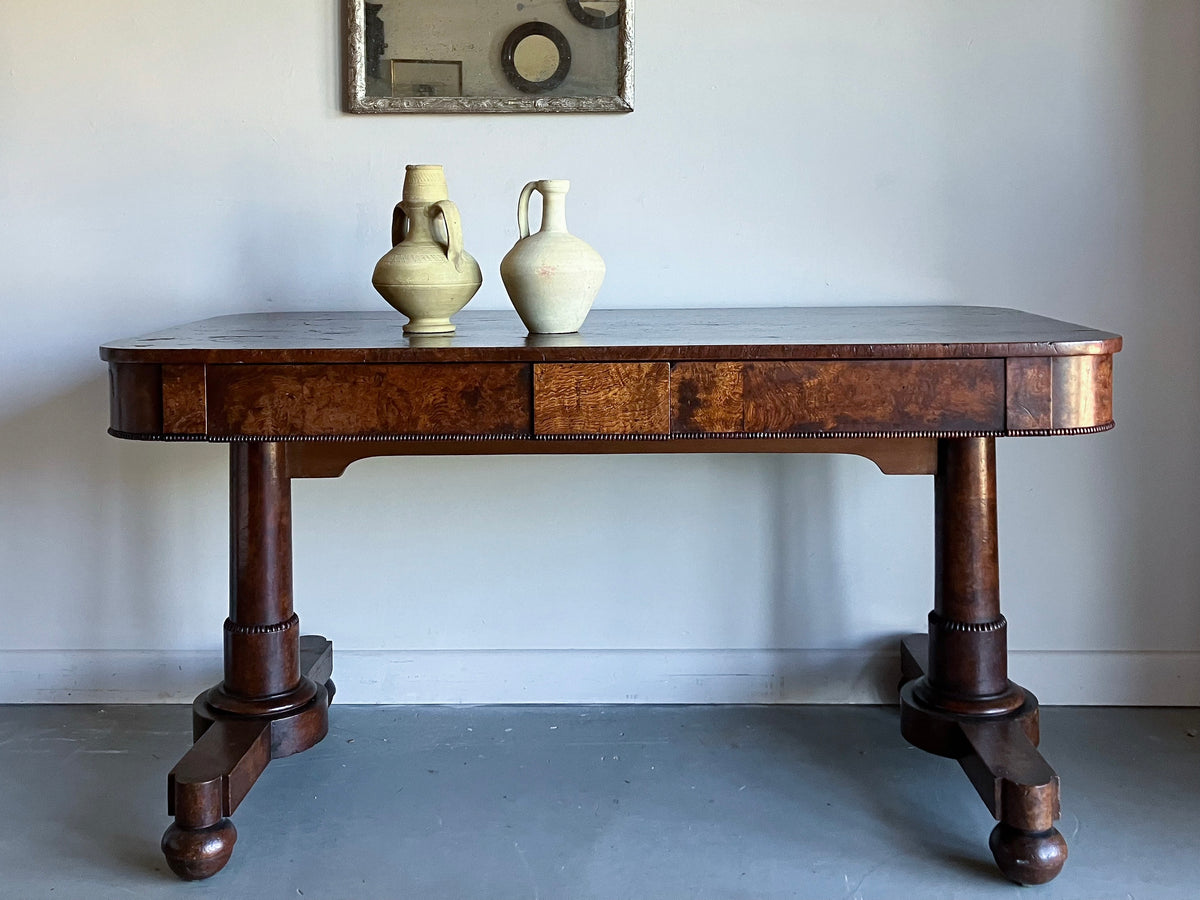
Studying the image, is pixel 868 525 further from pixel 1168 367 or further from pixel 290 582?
pixel 290 582

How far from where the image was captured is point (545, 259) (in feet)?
6.01

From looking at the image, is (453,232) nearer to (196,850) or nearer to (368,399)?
(368,399)

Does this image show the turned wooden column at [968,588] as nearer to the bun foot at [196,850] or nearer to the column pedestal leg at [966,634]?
the column pedestal leg at [966,634]

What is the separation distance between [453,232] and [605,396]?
437 millimetres

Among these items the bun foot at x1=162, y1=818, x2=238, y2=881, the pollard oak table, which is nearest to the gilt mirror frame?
the pollard oak table

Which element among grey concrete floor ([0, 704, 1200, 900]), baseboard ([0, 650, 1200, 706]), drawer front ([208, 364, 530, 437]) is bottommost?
grey concrete floor ([0, 704, 1200, 900])

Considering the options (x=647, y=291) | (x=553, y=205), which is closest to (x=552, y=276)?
(x=553, y=205)

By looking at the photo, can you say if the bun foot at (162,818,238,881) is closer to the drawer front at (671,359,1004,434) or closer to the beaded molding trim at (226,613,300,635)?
the beaded molding trim at (226,613,300,635)

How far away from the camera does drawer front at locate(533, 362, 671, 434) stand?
1.68m

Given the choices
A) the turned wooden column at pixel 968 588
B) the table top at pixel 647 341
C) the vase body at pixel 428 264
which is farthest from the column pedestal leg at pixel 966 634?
the vase body at pixel 428 264

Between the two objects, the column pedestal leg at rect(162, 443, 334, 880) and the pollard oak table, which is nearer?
the pollard oak table

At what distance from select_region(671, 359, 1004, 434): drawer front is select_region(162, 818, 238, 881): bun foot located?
36.8 inches

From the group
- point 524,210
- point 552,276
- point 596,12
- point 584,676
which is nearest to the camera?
point 552,276

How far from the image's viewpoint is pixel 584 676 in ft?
8.27
